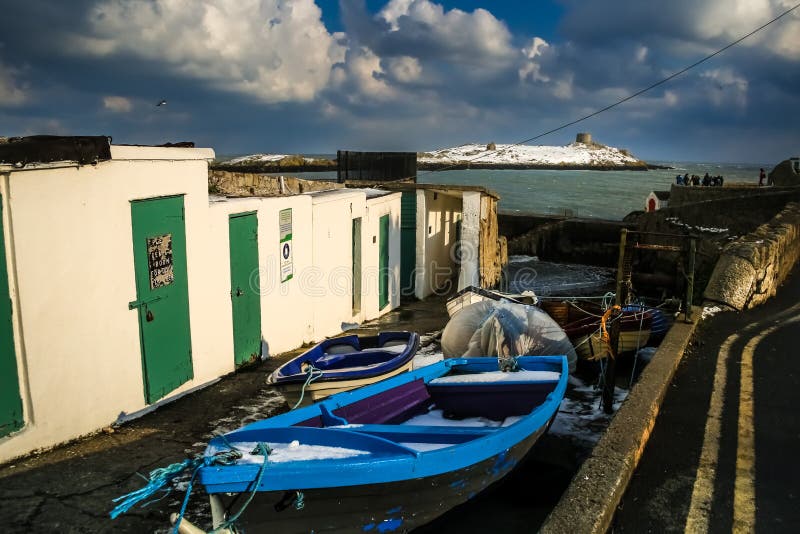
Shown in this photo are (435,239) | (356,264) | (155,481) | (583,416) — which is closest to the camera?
(155,481)

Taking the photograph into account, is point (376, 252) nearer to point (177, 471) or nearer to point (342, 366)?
point (342, 366)

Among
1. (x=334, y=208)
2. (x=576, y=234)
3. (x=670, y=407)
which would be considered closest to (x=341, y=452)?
(x=670, y=407)

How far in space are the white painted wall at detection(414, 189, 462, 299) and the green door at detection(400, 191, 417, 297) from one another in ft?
0.49

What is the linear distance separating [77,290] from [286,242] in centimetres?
451

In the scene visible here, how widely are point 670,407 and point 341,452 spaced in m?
4.38

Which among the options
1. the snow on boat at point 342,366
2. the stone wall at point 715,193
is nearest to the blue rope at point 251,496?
the snow on boat at point 342,366

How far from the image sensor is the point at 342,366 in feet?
26.9

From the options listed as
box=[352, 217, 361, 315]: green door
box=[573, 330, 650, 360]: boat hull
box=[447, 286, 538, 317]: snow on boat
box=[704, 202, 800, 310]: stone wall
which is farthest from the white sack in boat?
box=[352, 217, 361, 315]: green door

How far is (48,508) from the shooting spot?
17.4 ft

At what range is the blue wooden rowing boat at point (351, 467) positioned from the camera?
4227 millimetres

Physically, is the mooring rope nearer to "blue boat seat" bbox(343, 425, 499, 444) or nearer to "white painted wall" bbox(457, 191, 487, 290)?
"blue boat seat" bbox(343, 425, 499, 444)

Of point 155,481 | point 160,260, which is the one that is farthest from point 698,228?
point 155,481

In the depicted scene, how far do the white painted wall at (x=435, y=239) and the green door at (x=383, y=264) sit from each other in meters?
1.98

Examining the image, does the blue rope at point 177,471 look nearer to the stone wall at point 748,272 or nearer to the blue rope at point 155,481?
the blue rope at point 155,481
